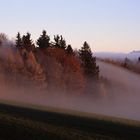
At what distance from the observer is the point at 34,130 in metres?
26.3

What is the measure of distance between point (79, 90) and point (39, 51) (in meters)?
14.1

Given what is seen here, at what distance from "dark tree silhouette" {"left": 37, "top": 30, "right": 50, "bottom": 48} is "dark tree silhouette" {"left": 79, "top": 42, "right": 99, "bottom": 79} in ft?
26.8

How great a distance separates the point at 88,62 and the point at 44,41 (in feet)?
40.9

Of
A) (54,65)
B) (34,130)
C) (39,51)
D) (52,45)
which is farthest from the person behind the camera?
(52,45)

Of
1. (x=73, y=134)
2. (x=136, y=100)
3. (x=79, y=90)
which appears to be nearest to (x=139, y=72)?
(x=136, y=100)

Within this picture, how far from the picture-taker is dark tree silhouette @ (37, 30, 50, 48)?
4503 inches

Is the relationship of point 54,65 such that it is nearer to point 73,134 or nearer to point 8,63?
point 8,63

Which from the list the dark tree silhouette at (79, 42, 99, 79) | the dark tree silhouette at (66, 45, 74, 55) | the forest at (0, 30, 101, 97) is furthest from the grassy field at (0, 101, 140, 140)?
the dark tree silhouette at (66, 45, 74, 55)

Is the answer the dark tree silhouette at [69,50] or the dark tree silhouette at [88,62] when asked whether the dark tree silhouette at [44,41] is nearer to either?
the dark tree silhouette at [69,50]

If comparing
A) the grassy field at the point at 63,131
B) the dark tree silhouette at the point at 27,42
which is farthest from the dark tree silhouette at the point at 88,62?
the grassy field at the point at 63,131

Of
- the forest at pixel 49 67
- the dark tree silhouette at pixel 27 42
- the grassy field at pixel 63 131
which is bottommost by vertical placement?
the grassy field at pixel 63 131

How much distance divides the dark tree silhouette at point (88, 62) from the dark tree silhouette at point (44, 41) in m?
8.17

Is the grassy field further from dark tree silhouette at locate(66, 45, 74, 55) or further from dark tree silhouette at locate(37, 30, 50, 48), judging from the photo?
dark tree silhouette at locate(37, 30, 50, 48)

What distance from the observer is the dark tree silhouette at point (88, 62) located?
108 metres
